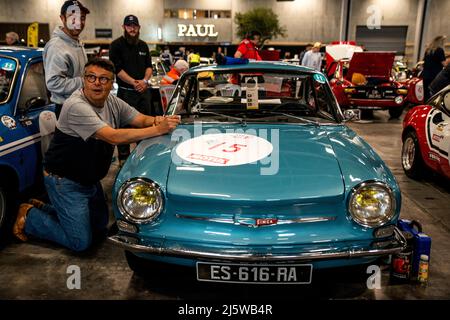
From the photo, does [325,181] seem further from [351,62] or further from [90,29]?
[90,29]

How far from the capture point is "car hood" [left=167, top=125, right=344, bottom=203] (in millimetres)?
2131

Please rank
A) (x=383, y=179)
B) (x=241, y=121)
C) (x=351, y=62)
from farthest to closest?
(x=351, y=62), (x=241, y=121), (x=383, y=179)

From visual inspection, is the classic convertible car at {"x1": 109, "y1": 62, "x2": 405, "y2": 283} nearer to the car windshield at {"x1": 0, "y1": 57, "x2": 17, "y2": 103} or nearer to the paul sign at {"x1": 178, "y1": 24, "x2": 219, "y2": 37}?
the car windshield at {"x1": 0, "y1": 57, "x2": 17, "y2": 103}

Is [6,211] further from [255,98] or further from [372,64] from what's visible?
[372,64]

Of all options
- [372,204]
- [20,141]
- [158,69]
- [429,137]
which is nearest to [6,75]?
[20,141]

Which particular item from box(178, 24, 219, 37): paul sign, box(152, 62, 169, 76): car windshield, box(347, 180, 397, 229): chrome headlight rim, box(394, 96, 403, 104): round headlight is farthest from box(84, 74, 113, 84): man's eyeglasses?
box(178, 24, 219, 37): paul sign

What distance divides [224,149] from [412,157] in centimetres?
335

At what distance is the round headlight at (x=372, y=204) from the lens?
2.19 m

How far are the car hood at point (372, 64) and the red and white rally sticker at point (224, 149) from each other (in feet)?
25.2

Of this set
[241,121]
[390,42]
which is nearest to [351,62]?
[241,121]

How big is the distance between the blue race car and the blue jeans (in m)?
0.32
